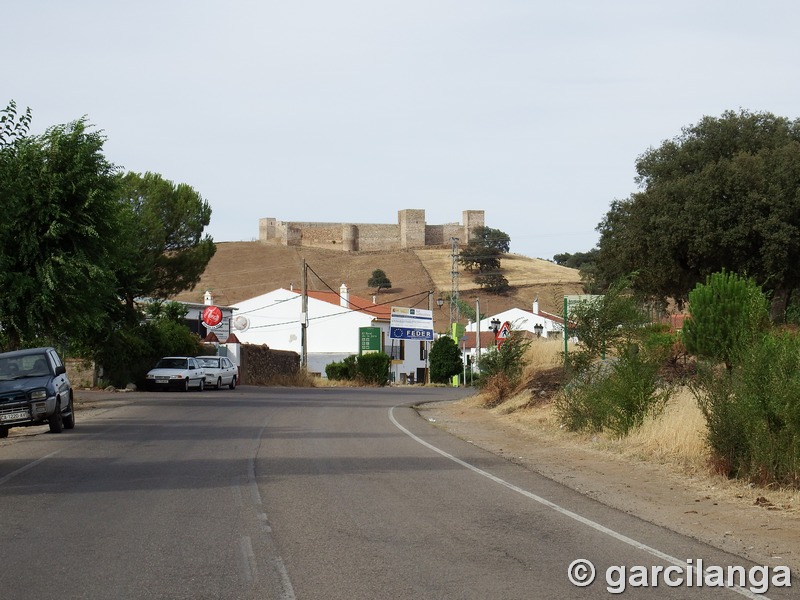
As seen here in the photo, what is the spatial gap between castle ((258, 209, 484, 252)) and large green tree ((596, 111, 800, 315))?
11942 centimetres

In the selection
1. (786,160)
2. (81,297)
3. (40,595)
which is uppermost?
(786,160)

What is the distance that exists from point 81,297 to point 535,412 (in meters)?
13.1

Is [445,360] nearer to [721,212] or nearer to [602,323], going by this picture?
[721,212]

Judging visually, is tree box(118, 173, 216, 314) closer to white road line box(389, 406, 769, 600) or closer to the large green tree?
the large green tree

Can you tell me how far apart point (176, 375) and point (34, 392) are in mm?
24441

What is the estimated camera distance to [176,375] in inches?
1799

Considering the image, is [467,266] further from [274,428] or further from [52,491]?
[52,491]

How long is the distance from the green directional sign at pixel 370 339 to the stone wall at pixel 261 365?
36.3 feet

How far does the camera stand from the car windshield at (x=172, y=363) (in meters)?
46.3

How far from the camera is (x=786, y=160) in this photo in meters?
38.0

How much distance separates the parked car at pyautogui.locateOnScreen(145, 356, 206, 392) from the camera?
45.7m

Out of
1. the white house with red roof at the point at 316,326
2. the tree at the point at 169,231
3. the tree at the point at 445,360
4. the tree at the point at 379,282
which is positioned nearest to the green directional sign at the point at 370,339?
the white house with red roof at the point at 316,326

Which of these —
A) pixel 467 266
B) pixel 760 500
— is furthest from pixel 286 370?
pixel 467 266

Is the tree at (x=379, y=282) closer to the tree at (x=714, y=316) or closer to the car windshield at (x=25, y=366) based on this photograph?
the tree at (x=714, y=316)
